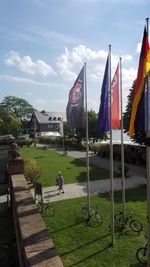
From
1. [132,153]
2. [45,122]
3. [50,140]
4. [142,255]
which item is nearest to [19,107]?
[45,122]

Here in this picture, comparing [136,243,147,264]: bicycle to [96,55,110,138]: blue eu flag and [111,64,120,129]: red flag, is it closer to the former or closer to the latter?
[96,55,110,138]: blue eu flag

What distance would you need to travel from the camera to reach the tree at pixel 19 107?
110 m

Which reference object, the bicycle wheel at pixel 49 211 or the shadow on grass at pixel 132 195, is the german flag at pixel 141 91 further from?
the shadow on grass at pixel 132 195

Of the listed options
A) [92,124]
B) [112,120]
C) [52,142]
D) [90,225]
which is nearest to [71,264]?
[90,225]

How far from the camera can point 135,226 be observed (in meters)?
13.9

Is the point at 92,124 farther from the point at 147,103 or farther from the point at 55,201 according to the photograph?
the point at 147,103

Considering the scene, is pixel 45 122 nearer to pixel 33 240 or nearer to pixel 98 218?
pixel 98 218

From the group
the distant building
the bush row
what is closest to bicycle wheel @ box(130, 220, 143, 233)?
the bush row

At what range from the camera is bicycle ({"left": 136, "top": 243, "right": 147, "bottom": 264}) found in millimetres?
10693

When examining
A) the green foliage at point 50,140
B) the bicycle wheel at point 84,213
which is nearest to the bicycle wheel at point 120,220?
the bicycle wheel at point 84,213

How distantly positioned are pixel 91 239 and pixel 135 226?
2077mm

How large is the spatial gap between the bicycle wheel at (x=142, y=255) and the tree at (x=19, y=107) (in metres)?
101

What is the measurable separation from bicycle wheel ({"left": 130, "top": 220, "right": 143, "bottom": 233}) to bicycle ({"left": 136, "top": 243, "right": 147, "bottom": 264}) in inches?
88.3

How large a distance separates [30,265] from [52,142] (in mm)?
62679
